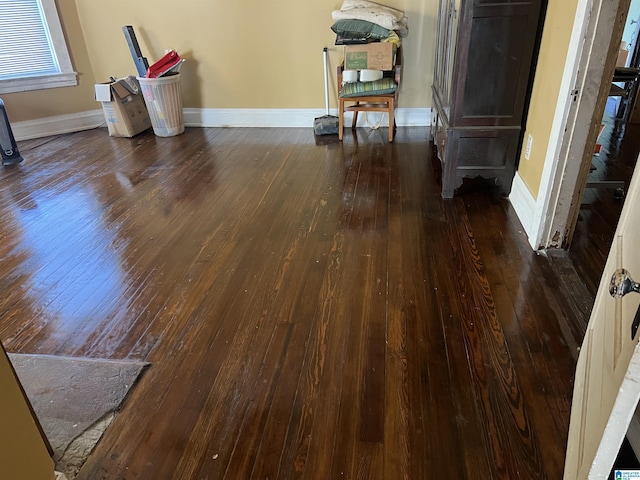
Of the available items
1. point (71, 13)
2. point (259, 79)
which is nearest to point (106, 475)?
point (259, 79)

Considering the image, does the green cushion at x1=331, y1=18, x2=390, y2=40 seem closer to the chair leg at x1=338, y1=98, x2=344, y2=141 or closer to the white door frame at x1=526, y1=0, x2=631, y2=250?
the chair leg at x1=338, y1=98, x2=344, y2=141

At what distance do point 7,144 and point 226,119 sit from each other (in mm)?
1981

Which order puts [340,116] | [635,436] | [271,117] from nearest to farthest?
1. [635,436]
2. [340,116]
3. [271,117]

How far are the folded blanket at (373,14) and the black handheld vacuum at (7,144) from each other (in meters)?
A: 2.90

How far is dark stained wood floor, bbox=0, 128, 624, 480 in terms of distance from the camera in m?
1.49

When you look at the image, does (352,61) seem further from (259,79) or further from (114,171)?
(114,171)

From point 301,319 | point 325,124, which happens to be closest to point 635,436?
point 301,319

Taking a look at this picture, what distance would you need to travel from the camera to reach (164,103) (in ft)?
14.8

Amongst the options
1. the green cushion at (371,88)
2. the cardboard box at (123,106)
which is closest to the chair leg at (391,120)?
the green cushion at (371,88)

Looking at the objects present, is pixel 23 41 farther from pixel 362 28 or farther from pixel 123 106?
pixel 362 28

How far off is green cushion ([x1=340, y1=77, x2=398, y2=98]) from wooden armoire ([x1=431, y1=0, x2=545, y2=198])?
84 cm

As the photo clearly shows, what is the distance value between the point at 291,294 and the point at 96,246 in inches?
51.2

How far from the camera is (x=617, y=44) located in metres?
1.98

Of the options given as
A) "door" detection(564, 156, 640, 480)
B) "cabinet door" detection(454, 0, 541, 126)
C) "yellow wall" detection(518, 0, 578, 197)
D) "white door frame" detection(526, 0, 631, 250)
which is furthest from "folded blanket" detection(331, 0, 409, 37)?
"door" detection(564, 156, 640, 480)
